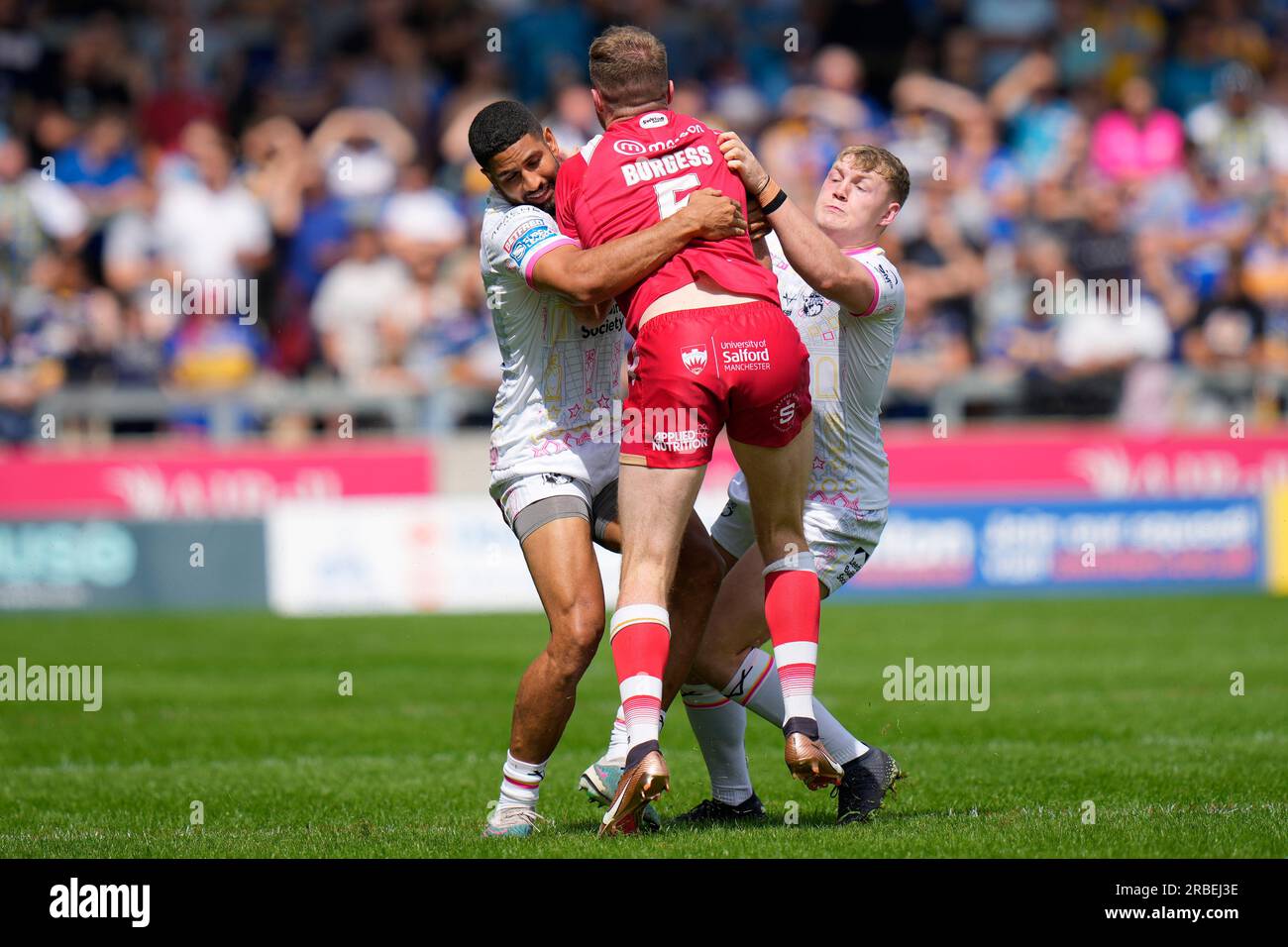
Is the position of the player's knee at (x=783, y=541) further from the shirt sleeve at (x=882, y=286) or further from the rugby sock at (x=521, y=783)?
the rugby sock at (x=521, y=783)

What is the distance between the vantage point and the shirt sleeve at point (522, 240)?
6.32 metres

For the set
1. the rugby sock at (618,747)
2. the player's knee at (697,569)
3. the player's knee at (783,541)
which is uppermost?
the player's knee at (783,541)

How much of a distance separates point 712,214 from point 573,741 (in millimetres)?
4056

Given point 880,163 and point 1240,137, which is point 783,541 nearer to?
point 880,163

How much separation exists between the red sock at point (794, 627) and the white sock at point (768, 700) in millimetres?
432

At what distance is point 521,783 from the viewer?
21.4ft

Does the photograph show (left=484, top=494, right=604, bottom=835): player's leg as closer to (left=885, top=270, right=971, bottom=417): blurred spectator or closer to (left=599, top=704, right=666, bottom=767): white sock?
(left=599, top=704, right=666, bottom=767): white sock

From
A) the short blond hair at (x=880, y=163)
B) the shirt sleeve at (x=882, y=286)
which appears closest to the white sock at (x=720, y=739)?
the shirt sleeve at (x=882, y=286)

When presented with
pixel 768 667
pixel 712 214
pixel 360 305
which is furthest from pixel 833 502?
pixel 360 305

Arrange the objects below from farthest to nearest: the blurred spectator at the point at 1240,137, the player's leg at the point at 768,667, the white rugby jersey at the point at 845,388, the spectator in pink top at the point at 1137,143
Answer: the spectator in pink top at the point at 1137,143 < the blurred spectator at the point at 1240,137 < the white rugby jersey at the point at 845,388 < the player's leg at the point at 768,667

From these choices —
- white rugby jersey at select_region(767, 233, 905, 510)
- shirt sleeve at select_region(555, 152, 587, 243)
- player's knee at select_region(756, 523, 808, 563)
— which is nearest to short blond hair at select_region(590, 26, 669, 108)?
shirt sleeve at select_region(555, 152, 587, 243)

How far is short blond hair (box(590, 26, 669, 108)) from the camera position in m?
6.36

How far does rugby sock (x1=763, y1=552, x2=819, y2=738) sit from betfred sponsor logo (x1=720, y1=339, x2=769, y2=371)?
766mm
